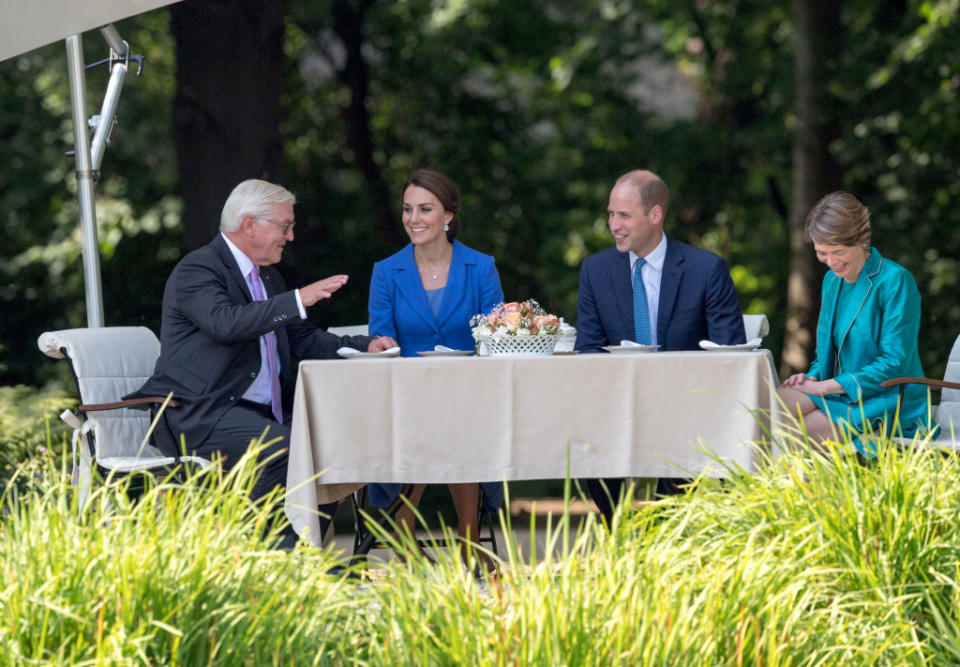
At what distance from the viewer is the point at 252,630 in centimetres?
210

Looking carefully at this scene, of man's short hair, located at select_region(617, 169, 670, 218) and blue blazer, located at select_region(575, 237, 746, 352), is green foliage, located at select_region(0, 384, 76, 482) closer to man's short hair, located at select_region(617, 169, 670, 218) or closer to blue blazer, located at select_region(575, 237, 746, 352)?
blue blazer, located at select_region(575, 237, 746, 352)

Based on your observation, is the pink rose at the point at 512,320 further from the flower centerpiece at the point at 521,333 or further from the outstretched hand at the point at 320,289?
the outstretched hand at the point at 320,289

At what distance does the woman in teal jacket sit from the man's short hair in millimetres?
540

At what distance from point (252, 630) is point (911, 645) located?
1.17m

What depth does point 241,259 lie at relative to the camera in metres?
4.14

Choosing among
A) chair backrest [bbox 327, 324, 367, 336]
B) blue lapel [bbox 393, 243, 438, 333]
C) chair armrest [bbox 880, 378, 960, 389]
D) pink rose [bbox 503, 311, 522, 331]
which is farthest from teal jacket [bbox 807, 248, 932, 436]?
chair backrest [bbox 327, 324, 367, 336]

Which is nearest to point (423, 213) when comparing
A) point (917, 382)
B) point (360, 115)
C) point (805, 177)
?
point (917, 382)

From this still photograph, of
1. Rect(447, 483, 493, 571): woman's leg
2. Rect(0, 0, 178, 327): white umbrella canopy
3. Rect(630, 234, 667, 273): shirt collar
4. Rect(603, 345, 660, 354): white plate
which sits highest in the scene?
Rect(0, 0, 178, 327): white umbrella canopy

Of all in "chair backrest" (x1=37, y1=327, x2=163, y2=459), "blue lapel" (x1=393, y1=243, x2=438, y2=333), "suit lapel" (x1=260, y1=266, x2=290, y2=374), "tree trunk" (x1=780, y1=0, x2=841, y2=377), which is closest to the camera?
"chair backrest" (x1=37, y1=327, x2=163, y2=459)

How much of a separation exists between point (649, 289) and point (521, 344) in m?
0.82

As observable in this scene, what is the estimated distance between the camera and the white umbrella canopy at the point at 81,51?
4105mm

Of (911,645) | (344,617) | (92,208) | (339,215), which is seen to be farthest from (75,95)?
(339,215)

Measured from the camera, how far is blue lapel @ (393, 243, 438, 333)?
4.46 m

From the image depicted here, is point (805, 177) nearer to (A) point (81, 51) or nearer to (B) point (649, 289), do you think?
(B) point (649, 289)
